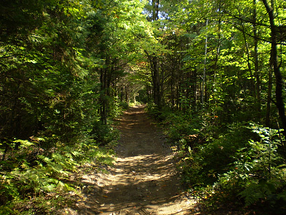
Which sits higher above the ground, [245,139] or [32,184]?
[245,139]

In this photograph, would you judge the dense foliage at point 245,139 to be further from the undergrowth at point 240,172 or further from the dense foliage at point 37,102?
the dense foliage at point 37,102

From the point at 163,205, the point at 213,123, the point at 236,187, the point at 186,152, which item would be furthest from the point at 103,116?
the point at 236,187

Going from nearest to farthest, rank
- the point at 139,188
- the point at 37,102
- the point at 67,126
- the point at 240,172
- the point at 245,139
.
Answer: the point at 240,172, the point at 37,102, the point at 245,139, the point at 67,126, the point at 139,188

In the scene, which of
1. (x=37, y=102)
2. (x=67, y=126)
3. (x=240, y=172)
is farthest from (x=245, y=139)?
(x=37, y=102)

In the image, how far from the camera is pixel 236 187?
3.69 m

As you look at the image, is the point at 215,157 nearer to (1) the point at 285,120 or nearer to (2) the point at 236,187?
(2) the point at 236,187

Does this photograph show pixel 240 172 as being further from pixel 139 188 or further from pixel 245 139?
pixel 139 188

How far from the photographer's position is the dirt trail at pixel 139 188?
4137 mm

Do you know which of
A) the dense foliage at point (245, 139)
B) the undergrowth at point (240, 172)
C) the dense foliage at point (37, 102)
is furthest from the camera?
the dense foliage at point (37, 102)

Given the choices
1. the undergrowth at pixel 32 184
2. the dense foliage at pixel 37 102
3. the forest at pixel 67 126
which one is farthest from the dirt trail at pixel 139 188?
the dense foliage at pixel 37 102

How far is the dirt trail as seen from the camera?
4137 mm

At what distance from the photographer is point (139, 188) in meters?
5.25

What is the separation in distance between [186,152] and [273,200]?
4482mm

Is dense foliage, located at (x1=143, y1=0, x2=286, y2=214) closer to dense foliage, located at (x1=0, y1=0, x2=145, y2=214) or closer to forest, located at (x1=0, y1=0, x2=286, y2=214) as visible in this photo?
forest, located at (x1=0, y1=0, x2=286, y2=214)
